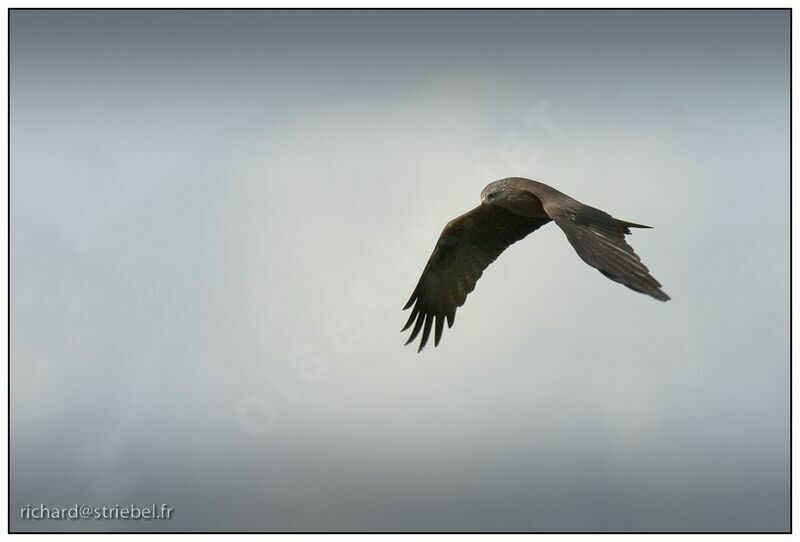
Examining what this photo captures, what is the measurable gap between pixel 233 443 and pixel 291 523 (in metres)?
5.20

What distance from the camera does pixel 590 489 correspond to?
6962 centimetres

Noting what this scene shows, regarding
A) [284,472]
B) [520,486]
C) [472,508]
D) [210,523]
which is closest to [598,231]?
[210,523]

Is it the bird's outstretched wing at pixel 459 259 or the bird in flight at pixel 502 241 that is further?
the bird's outstretched wing at pixel 459 259

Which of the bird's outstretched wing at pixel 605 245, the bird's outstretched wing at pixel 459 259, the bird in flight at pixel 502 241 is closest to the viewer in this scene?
the bird's outstretched wing at pixel 605 245

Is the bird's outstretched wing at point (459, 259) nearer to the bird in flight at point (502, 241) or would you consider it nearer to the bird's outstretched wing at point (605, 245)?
the bird in flight at point (502, 241)

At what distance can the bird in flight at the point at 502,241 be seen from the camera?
29.6 feet

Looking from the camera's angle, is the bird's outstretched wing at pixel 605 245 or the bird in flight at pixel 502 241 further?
the bird in flight at pixel 502 241

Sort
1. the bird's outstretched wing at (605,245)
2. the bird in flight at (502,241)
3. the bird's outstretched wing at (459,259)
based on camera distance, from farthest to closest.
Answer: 1. the bird's outstretched wing at (459,259)
2. the bird in flight at (502,241)
3. the bird's outstretched wing at (605,245)

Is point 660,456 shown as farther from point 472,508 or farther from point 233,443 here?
point 233,443

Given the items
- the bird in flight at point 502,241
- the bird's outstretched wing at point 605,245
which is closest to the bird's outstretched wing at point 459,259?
the bird in flight at point 502,241

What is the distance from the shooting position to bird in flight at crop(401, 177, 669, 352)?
9.03m

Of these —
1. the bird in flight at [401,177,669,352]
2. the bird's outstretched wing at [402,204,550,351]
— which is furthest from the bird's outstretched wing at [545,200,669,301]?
the bird's outstretched wing at [402,204,550,351]

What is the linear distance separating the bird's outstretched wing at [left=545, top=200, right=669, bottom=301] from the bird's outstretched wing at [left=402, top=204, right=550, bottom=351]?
164 cm

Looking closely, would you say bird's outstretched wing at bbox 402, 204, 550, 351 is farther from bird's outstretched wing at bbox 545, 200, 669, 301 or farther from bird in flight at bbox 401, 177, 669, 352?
bird's outstretched wing at bbox 545, 200, 669, 301
